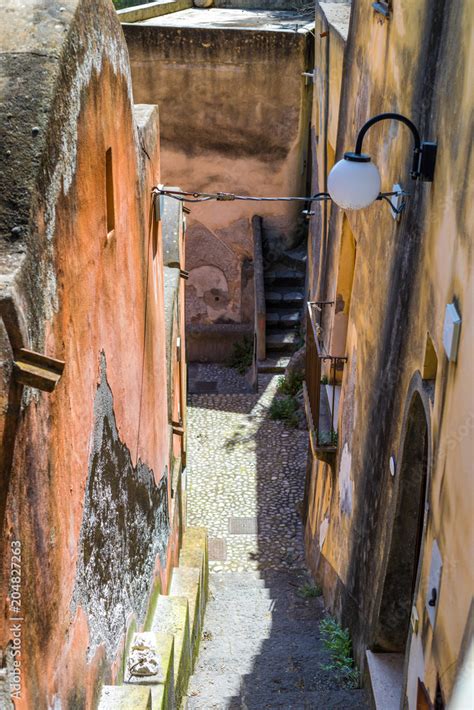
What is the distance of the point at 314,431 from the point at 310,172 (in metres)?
7.50

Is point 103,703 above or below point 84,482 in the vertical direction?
below

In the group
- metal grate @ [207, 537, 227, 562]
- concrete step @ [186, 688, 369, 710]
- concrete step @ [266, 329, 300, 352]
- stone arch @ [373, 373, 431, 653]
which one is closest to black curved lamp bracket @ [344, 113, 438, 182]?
stone arch @ [373, 373, 431, 653]

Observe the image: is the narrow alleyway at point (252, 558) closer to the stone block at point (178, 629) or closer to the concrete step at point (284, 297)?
the stone block at point (178, 629)

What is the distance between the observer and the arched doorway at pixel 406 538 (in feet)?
16.7

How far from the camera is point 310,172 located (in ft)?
48.1

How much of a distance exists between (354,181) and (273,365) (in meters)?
9.42

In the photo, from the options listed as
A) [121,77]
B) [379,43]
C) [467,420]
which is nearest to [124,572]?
[467,420]

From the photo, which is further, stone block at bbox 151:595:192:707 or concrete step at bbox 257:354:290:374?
concrete step at bbox 257:354:290:374

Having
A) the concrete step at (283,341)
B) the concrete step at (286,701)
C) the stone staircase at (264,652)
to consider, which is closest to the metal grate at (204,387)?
the concrete step at (283,341)

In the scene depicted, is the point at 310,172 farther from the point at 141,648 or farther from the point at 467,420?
the point at 467,420

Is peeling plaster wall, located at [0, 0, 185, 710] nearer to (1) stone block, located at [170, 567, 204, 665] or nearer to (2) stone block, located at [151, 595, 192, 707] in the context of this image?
(2) stone block, located at [151, 595, 192, 707]

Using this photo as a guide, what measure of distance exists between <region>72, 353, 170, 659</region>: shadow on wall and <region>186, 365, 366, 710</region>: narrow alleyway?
1513 mm

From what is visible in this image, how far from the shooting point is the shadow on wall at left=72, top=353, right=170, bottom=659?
439 cm

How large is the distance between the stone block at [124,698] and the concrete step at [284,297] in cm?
1018
